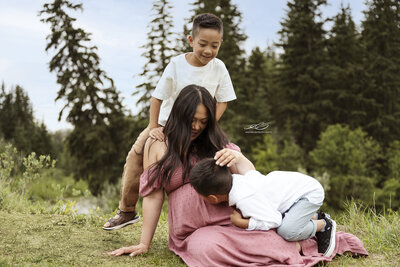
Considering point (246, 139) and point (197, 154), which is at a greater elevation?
point (197, 154)

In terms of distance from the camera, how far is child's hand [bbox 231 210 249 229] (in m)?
3.54

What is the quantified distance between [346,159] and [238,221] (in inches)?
1072

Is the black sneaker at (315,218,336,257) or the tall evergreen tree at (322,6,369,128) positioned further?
the tall evergreen tree at (322,6,369,128)

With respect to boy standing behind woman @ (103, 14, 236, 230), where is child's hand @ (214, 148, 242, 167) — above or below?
below

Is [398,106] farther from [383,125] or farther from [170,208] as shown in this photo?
[170,208]

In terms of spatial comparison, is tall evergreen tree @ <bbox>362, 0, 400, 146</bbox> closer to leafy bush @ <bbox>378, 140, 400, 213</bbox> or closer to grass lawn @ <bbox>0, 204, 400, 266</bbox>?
leafy bush @ <bbox>378, 140, 400, 213</bbox>

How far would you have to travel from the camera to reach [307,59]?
33.6 meters

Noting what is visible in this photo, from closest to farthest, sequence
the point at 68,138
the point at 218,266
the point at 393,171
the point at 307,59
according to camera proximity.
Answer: the point at 218,266 → the point at 68,138 → the point at 393,171 → the point at 307,59

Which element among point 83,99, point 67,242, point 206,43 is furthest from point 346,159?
point 67,242

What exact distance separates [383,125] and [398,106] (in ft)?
5.90

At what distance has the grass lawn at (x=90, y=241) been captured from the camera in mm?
3811

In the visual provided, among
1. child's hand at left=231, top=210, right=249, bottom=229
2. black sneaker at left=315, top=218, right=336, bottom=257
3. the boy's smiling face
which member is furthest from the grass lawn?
the boy's smiling face

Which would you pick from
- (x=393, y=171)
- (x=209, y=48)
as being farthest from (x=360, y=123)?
(x=209, y=48)

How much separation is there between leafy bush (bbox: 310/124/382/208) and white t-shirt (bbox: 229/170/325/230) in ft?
82.8
